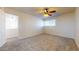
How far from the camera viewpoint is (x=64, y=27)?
5.53 feet

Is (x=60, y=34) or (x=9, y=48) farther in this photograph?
(x=60, y=34)

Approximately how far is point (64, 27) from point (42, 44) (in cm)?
47

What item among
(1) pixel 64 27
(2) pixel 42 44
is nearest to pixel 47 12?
(1) pixel 64 27

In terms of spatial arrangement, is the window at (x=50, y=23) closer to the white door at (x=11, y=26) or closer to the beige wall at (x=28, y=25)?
the beige wall at (x=28, y=25)

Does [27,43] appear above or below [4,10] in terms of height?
below

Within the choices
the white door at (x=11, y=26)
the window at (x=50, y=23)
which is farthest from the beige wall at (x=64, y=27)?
the white door at (x=11, y=26)

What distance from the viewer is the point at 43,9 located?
5.19 feet

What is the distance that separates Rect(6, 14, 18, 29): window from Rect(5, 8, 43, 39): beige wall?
0.07 m

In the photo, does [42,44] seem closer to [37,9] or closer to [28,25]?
[28,25]
